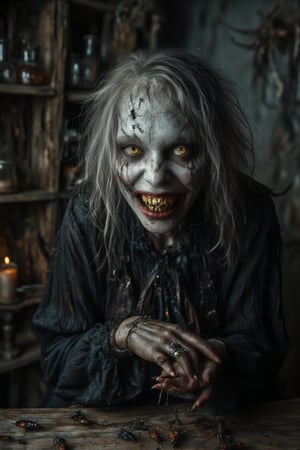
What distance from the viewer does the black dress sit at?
1.50m

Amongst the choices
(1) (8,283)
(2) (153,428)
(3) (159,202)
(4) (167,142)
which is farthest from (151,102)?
(1) (8,283)

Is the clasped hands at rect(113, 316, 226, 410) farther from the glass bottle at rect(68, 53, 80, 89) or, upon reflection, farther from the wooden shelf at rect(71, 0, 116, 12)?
the wooden shelf at rect(71, 0, 116, 12)

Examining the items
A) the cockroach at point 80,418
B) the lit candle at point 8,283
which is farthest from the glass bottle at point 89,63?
the cockroach at point 80,418

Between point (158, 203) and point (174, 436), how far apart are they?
0.51 meters

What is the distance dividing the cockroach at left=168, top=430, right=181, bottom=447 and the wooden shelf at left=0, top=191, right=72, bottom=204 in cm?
122

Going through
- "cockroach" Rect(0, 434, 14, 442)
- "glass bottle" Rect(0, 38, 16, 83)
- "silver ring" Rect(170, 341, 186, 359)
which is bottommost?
"cockroach" Rect(0, 434, 14, 442)

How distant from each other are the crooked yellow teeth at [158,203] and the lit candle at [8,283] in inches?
38.3

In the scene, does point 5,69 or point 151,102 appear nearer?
point 151,102

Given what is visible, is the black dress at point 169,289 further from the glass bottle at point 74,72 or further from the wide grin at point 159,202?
the glass bottle at point 74,72

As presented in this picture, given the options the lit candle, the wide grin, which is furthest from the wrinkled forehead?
the lit candle

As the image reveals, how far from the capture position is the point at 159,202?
4.55 ft

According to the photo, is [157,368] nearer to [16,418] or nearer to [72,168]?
[16,418]

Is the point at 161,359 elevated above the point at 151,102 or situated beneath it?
situated beneath

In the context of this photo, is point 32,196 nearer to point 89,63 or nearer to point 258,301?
point 89,63
